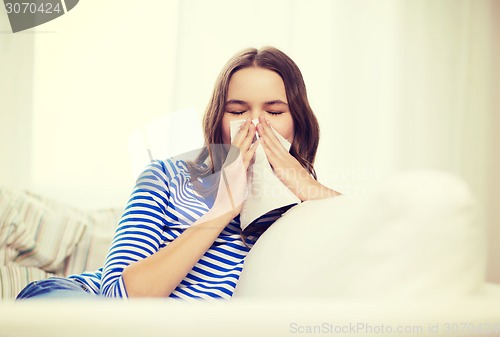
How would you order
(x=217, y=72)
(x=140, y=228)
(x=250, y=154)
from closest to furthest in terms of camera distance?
(x=140, y=228) < (x=250, y=154) < (x=217, y=72)

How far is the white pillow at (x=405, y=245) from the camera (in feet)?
1.28

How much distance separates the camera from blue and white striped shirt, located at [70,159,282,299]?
81cm

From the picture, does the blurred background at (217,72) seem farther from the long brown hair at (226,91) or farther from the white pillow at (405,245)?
the white pillow at (405,245)

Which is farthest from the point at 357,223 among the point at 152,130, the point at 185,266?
the point at 152,130

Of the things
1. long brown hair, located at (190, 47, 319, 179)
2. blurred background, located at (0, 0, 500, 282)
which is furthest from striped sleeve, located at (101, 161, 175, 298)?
blurred background, located at (0, 0, 500, 282)

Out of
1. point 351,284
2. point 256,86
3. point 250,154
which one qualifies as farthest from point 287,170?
point 351,284

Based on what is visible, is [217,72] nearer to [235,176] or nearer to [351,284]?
[235,176]

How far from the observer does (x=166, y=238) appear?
880mm

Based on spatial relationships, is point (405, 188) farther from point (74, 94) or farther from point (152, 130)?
point (74, 94)

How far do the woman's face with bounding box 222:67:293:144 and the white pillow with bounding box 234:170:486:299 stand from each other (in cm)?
47

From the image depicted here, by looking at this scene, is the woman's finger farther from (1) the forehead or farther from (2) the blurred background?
(2) the blurred background

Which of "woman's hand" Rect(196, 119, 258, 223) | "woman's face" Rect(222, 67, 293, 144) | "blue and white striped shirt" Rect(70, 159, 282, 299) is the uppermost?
"woman's face" Rect(222, 67, 293, 144)

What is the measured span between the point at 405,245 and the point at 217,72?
142 centimetres

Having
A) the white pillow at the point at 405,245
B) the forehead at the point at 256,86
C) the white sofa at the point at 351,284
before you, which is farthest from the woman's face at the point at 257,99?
the white pillow at the point at 405,245
